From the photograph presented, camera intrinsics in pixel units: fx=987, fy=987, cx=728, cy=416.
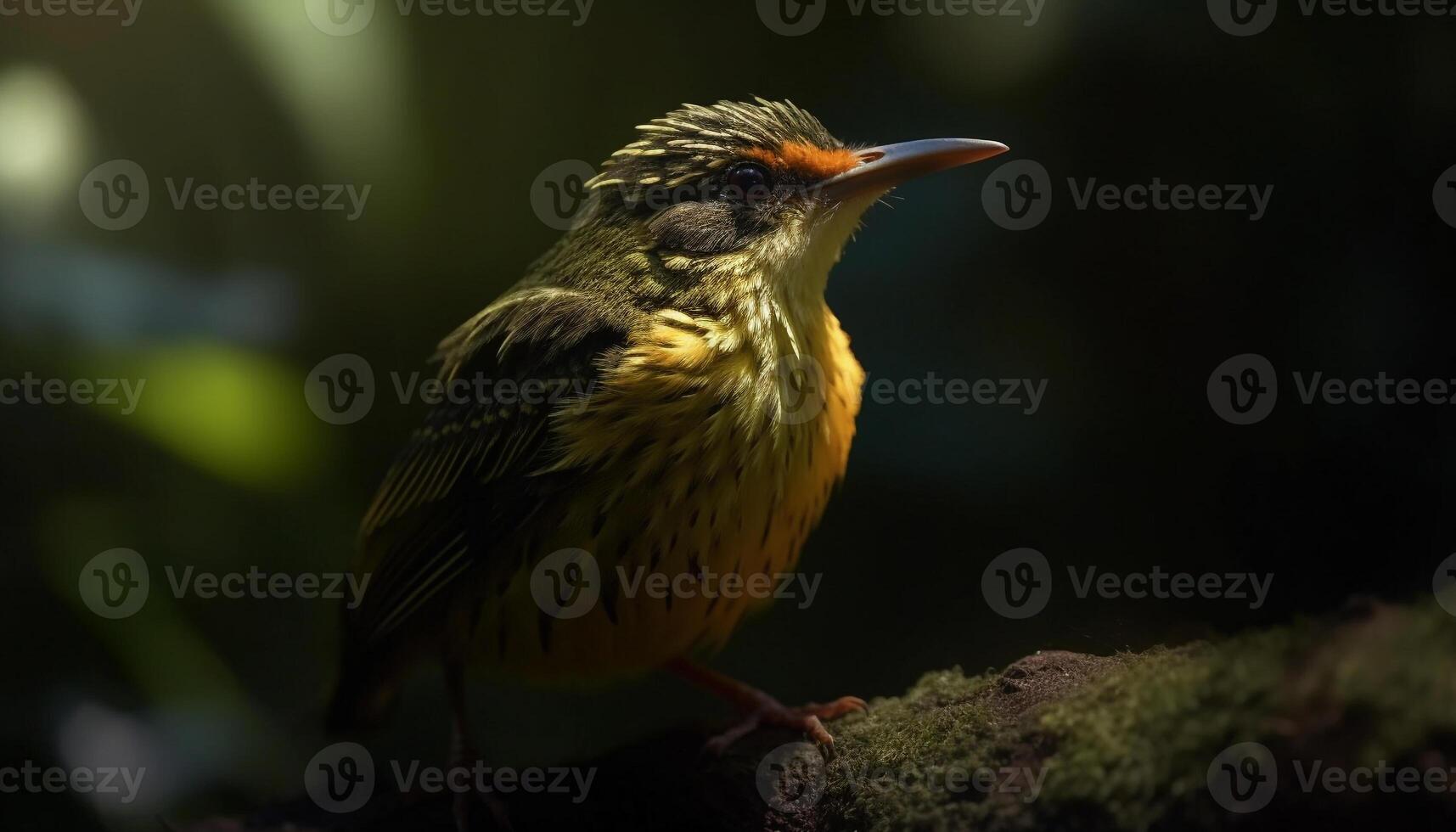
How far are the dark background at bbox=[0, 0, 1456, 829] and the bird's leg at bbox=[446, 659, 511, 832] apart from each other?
135 mm

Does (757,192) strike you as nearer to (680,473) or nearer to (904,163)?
(904,163)

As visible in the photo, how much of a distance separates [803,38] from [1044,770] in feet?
6.35

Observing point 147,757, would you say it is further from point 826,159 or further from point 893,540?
point 826,159

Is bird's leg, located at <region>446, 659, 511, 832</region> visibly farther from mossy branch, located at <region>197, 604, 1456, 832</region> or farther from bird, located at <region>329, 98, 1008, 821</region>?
mossy branch, located at <region>197, 604, 1456, 832</region>

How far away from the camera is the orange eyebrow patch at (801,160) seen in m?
2.31

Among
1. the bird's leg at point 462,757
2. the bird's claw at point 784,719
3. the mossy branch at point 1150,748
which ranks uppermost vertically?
the mossy branch at point 1150,748

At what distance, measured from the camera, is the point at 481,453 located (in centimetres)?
230

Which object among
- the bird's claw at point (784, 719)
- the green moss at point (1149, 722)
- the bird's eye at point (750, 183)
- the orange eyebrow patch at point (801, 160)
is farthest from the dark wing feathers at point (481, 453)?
the green moss at point (1149, 722)

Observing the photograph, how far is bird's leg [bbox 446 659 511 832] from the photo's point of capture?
238 cm

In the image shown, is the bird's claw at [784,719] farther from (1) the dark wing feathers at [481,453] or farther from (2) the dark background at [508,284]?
(1) the dark wing feathers at [481,453]

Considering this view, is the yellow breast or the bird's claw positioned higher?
the yellow breast

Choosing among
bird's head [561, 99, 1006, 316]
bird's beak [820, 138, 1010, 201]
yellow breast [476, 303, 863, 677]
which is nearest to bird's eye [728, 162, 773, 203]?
bird's head [561, 99, 1006, 316]

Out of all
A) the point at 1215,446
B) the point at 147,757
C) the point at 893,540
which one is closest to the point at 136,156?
the point at 147,757

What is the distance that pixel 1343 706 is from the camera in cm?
120
